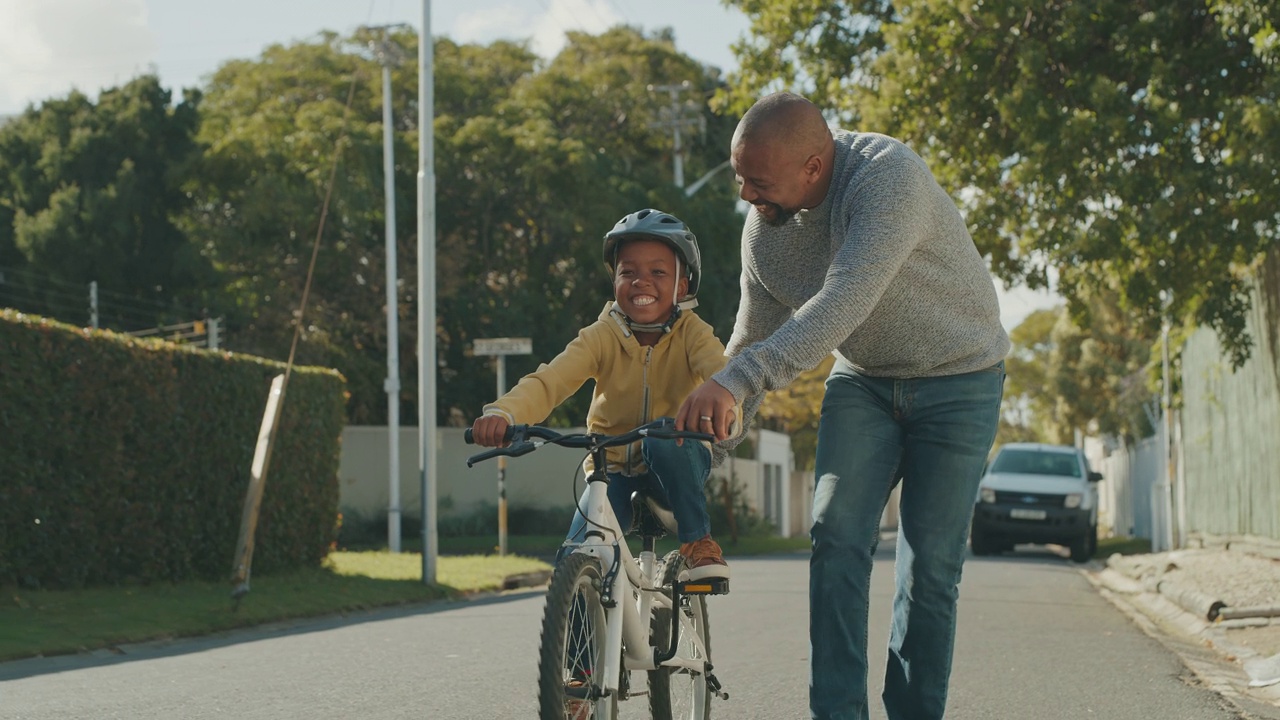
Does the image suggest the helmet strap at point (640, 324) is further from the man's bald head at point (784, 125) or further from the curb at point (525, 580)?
the curb at point (525, 580)

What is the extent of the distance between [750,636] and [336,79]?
2641 centimetres

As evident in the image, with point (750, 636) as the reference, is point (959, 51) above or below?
above

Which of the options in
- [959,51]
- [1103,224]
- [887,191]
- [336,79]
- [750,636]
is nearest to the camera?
[887,191]

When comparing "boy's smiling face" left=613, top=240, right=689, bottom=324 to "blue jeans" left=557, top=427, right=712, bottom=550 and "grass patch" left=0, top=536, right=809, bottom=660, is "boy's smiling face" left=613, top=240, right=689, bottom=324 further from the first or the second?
"grass patch" left=0, top=536, right=809, bottom=660

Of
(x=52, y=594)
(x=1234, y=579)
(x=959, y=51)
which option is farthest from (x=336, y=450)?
(x=1234, y=579)

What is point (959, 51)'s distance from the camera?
14.9 meters

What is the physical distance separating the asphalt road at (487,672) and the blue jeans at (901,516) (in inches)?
75.2

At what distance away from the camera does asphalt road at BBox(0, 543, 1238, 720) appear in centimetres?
656

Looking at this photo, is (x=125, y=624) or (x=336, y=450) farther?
(x=336, y=450)

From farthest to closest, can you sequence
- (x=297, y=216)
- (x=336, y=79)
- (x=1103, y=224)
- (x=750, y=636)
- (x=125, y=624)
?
(x=336, y=79) → (x=297, y=216) → (x=1103, y=224) → (x=125, y=624) → (x=750, y=636)

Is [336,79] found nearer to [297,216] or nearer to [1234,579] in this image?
[297,216]

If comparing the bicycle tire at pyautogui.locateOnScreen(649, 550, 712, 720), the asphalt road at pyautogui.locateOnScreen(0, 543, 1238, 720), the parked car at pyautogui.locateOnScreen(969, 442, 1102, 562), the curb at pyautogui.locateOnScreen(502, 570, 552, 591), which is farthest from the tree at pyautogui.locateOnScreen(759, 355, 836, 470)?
the bicycle tire at pyautogui.locateOnScreen(649, 550, 712, 720)

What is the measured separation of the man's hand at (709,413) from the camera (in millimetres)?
3693

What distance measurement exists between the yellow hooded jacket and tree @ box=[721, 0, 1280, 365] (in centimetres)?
901
